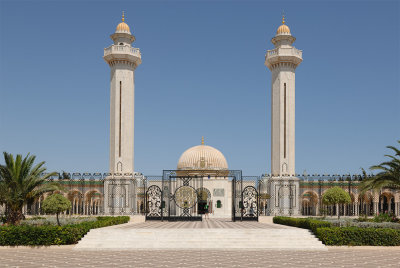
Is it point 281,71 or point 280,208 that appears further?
point 281,71

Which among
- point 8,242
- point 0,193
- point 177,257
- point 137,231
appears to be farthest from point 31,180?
point 177,257

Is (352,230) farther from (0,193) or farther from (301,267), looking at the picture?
(0,193)

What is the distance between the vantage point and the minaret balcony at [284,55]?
3650cm

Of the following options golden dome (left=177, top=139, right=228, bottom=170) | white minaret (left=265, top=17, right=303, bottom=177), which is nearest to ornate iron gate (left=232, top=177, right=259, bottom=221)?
white minaret (left=265, top=17, right=303, bottom=177)

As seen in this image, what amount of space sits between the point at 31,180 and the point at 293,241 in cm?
1144

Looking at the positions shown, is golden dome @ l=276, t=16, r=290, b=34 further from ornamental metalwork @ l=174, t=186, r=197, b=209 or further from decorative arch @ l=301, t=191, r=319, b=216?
ornamental metalwork @ l=174, t=186, r=197, b=209

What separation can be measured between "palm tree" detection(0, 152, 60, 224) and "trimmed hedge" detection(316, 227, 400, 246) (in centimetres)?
1225

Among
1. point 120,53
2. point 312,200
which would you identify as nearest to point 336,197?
point 312,200

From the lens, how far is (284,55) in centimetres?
3644

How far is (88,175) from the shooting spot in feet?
104

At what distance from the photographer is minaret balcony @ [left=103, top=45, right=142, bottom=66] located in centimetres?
3672

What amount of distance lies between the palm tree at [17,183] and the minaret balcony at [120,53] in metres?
18.0

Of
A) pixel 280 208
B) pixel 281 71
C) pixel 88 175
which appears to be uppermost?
pixel 281 71

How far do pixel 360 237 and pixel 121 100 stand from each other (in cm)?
2452
